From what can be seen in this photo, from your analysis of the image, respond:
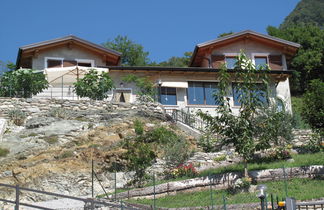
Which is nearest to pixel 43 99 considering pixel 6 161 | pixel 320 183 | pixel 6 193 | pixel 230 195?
pixel 6 161

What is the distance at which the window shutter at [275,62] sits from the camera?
3506 cm

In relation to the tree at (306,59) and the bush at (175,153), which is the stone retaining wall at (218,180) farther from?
the tree at (306,59)

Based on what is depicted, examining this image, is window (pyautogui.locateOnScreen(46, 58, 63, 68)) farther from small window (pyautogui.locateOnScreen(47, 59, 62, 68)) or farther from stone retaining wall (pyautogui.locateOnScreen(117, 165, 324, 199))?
stone retaining wall (pyautogui.locateOnScreen(117, 165, 324, 199))

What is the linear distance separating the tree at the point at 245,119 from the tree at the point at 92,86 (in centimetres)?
851

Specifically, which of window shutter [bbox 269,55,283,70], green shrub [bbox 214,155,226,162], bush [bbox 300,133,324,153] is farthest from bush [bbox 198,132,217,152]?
window shutter [bbox 269,55,283,70]

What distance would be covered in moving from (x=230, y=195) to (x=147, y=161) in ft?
12.3

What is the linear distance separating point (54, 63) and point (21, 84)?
212 inches

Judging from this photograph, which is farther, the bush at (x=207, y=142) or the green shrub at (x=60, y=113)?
the green shrub at (x=60, y=113)

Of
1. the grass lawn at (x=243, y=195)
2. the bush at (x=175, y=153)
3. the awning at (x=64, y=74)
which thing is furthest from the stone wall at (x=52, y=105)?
the grass lawn at (x=243, y=195)

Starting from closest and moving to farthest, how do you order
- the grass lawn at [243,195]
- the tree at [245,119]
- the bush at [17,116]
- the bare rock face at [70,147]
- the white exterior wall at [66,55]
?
the grass lawn at [243,195], the bare rock face at [70,147], the tree at [245,119], the bush at [17,116], the white exterior wall at [66,55]

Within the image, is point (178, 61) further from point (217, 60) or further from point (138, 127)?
point (138, 127)

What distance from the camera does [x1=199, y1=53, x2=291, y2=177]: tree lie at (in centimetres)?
2042

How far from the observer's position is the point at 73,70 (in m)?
29.7

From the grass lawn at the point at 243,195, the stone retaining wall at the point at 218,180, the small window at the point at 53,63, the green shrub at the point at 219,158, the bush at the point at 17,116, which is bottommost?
the grass lawn at the point at 243,195
